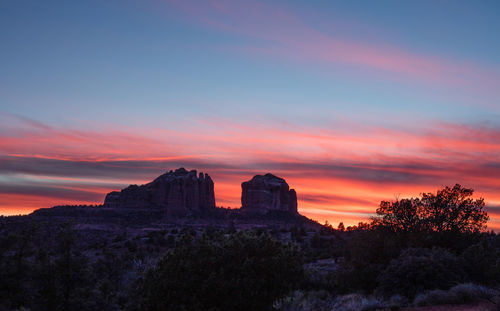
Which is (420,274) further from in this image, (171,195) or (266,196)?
(171,195)

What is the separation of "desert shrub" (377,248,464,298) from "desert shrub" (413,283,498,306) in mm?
1940

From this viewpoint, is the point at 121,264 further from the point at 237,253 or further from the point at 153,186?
the point at 153,186

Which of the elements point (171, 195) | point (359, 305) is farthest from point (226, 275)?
point (171, 195)

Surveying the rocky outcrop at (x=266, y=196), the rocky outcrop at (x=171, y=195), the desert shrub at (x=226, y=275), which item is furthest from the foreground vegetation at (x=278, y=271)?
the rocky outcrop at (x=171, y=195)

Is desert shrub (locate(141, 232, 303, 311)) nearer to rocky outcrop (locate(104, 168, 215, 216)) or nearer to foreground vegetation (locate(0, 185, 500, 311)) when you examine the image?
foreground vegetation (locate(0, 185, 500, 311))

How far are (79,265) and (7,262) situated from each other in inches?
229

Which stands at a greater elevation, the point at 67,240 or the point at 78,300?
the point at 67,240

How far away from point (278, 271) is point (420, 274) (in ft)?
33.0

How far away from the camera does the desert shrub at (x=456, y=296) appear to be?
1981 cm

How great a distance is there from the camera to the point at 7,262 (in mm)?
25297

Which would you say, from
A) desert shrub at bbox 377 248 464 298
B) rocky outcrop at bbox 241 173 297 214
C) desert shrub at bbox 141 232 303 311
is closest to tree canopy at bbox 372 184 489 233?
desert shrub at bbox 377 248 464 298

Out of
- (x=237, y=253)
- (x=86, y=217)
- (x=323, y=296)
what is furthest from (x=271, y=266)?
(x=86, y=217)

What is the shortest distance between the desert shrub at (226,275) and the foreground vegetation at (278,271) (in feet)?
0.13

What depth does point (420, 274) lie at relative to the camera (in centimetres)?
2277
